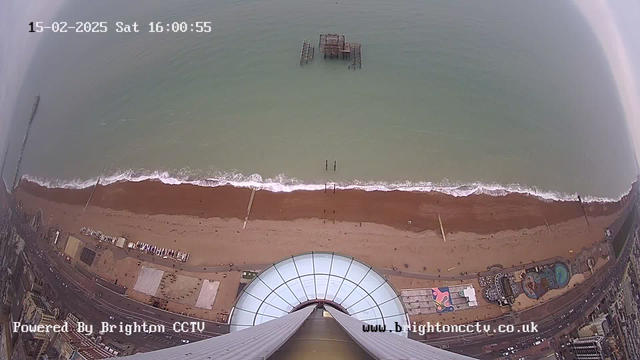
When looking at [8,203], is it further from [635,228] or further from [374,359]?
[635,228]

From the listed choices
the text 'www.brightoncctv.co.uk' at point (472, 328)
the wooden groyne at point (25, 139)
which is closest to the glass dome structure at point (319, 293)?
the text 'www.brightoncctv.co.uk' at point (472, 328)

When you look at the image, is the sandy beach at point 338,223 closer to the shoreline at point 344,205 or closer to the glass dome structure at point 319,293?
the shoreline at point 344,205

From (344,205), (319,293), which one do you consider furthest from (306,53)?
(319,293)

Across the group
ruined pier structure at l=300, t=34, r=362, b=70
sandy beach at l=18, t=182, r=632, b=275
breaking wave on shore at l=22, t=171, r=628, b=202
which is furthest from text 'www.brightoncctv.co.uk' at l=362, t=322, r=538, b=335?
ruined pier structure at l=300, t=34, r=362, b=70

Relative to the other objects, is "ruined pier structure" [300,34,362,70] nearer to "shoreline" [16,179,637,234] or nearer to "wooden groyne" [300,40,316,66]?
"wooden groyne" [300,40,316,66]

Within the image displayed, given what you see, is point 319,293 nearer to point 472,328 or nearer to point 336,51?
point 472,328

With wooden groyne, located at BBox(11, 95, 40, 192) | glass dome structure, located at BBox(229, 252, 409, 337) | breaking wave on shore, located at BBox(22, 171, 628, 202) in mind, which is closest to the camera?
glass dome structure, located at BBox(229, 252, 409, 337)
